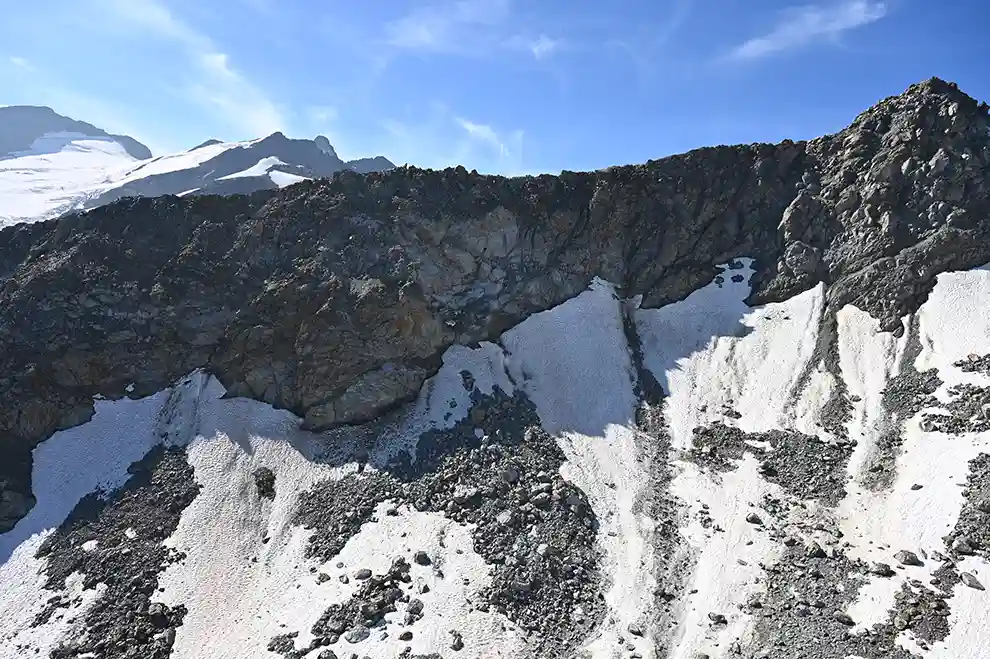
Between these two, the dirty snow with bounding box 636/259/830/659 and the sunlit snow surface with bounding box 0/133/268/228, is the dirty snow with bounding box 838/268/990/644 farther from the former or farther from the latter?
the sunlit snow surface with bounding box 0/133/268/228

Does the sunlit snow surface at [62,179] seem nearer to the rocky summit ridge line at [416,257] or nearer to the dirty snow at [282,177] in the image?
the dirty snow at [282,177]

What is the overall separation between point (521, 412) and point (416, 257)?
17.8 m

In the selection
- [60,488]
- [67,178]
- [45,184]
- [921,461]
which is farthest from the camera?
[67,178]

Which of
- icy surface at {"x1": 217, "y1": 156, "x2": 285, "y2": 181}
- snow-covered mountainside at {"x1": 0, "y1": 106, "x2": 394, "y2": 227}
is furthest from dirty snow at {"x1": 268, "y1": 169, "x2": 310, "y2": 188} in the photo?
icy surface at {"x1": 217, "y1": 156, "x2": 285, "y2": 181}

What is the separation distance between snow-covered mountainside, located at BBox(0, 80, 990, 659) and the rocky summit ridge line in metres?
0.24

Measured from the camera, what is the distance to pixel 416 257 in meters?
50.4

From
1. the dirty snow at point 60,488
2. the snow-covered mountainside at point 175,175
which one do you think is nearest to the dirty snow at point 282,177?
the snow-covered mountainside at point 175,175

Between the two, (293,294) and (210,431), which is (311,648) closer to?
(210,431)

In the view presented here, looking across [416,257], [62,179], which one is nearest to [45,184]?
[62,179]

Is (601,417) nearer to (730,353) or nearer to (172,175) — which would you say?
(730,353)

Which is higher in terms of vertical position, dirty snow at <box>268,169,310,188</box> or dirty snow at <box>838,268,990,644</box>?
dirty snow at <box>268,169,310,188</box>

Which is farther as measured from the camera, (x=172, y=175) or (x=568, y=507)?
(x=172, y=175)

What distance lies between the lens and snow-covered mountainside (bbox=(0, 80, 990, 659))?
93.4 ft

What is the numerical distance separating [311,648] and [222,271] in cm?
3344
